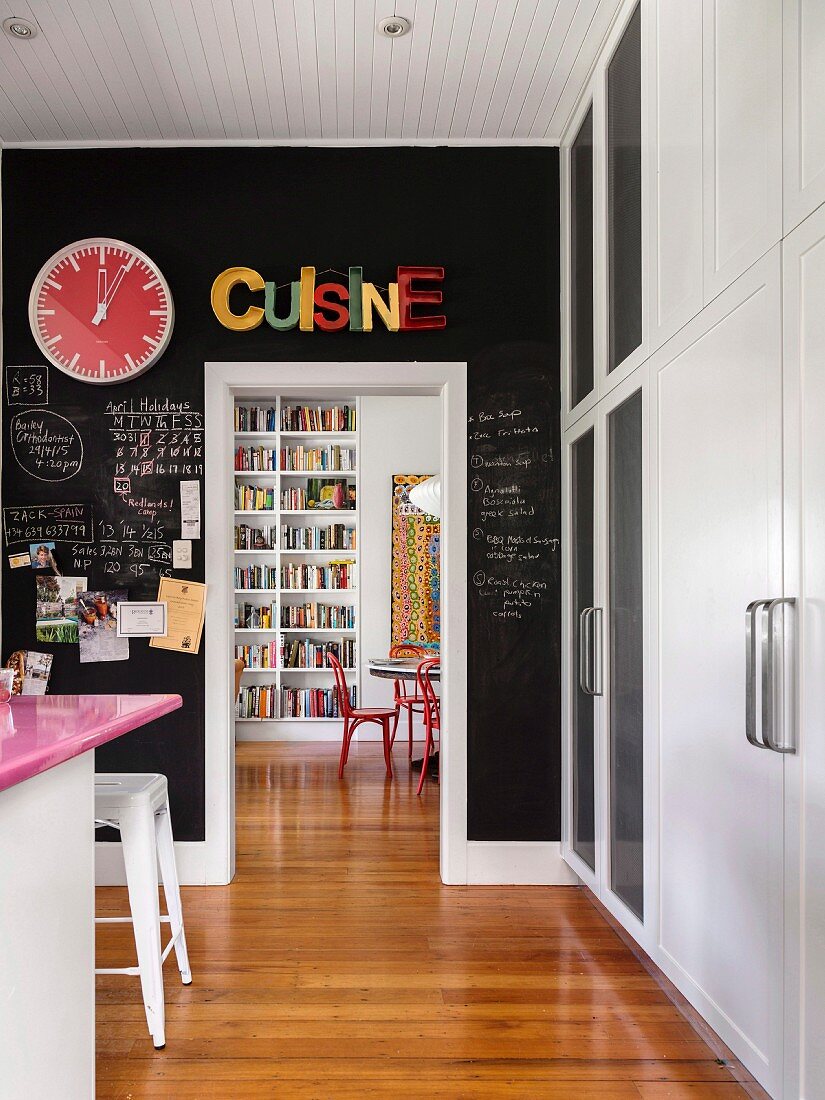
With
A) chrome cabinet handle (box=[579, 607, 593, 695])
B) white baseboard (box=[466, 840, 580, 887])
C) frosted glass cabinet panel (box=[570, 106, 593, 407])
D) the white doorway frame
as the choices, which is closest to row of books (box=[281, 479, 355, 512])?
the white doorway frame

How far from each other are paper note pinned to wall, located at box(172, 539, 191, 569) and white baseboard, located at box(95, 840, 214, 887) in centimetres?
117

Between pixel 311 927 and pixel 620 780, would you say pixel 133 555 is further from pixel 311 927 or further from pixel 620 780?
pixel 620 780

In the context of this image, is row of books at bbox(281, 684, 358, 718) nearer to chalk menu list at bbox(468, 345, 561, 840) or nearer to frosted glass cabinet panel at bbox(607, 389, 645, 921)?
chalk menu list at bbox(468, 345, 561, 840)

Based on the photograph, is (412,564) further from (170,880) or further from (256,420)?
(170,880)

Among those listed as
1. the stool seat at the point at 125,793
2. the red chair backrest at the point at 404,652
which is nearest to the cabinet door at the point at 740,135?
the stool seat at the point at 125,793

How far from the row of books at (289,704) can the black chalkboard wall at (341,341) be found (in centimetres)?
345

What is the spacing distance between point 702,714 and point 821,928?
621mm

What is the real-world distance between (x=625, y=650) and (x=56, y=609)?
Answer: 237 centimetres

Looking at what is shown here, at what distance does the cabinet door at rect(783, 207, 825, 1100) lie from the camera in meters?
1.52

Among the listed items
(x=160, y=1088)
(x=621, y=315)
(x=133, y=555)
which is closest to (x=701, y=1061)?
(x=160, y=1088)

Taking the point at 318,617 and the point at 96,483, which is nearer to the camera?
the point at 96,483

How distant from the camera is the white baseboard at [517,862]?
145 inches

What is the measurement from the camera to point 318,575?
288 inches

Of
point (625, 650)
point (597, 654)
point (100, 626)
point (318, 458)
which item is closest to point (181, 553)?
point (100, 626)
